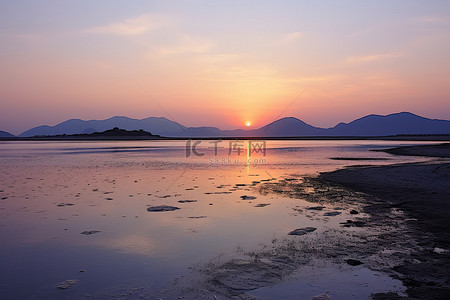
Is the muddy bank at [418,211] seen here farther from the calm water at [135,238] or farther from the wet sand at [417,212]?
the calm water at [135,238]

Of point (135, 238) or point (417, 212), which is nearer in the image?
point (135, 238)

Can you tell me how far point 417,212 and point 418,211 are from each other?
16 cm

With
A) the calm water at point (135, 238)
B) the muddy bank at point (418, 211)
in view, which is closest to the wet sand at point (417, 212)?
the muddy bank at point (418, 211)

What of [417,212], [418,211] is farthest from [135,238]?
[418,211]

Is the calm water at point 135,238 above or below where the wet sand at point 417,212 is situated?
below

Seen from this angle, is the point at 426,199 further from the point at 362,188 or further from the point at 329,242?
the point at 329,242

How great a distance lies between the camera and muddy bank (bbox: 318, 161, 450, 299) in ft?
20.4

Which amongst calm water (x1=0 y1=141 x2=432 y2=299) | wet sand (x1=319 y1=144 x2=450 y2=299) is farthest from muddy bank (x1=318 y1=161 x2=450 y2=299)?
calm water (x1=0 y1=141 x2=432 y2=299)

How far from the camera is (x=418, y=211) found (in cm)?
1177

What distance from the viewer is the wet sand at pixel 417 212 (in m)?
6.21

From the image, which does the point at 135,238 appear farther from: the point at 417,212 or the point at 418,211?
the point at 418,211

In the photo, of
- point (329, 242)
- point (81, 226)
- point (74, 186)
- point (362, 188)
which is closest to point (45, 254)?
point (81, 226)

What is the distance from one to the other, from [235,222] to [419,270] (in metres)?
5.48

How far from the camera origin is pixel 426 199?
44.5 feet
